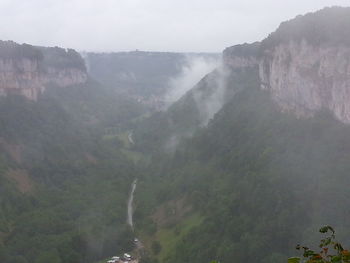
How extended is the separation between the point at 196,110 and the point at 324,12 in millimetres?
53455

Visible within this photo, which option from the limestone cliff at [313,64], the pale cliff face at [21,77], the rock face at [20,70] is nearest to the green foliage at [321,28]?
the limestone cliff at [313,64]

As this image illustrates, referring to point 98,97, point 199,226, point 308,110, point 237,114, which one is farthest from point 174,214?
point 98,97

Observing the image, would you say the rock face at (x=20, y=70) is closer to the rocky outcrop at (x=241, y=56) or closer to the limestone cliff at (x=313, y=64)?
the rocky outcrop at (x=241, y=56)

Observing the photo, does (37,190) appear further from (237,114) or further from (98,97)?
(98,97)

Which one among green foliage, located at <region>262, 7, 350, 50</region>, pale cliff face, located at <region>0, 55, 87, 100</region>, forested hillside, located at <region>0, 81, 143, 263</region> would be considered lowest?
forested hillside, located at <region>0, 81, 143, 263</region>

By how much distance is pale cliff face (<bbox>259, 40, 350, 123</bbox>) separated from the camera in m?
51.7

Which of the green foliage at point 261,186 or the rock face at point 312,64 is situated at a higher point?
the rock face at point 312,64

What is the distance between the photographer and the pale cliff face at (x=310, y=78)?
170ft

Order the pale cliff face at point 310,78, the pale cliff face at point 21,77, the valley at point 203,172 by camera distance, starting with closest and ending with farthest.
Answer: the valley at point 203,172
the pale cliff face at point 310,78
the pale cliff face at point 21,77

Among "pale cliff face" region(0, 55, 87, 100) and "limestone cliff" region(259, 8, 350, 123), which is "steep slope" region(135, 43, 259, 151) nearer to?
"pale cliff face" region(0, 55, 87, 100)

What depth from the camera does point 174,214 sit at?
208ft

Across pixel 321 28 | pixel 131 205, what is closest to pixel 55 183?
pixel 131 205

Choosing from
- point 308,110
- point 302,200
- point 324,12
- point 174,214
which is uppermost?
point 324,12

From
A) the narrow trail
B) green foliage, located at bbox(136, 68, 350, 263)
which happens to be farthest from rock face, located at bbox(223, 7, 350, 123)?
the narrow trail
